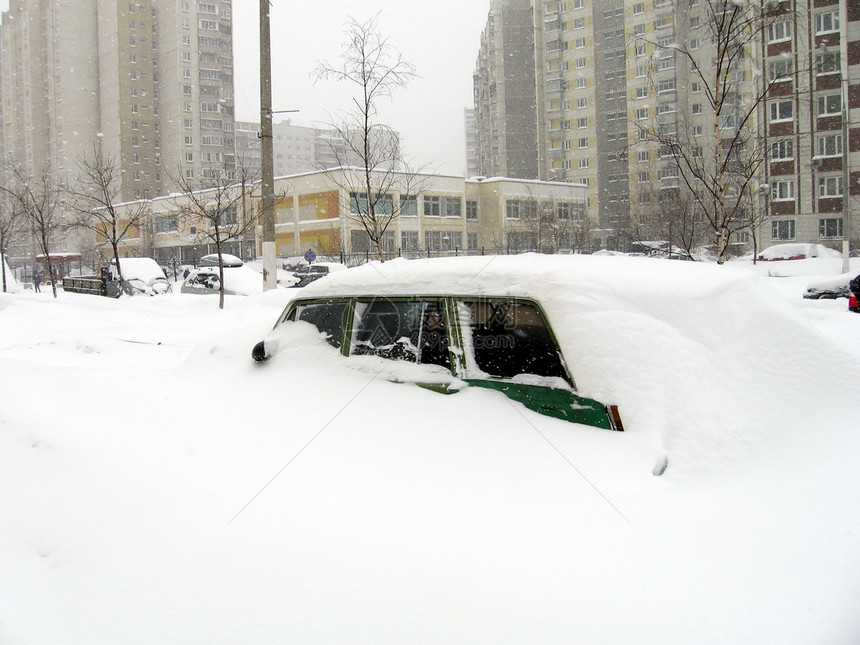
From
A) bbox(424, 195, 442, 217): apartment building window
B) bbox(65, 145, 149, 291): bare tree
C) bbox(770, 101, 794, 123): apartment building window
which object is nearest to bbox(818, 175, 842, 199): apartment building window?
bbox(770, 101, 794, 123): apartment building window

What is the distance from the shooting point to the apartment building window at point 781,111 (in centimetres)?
4327

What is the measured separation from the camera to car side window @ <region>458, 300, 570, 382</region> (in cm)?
301

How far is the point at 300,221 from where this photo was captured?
187 feet

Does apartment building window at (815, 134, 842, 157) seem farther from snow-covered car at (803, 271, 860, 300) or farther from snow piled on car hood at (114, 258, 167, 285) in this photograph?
snow piled on car hood at (114, 258, 167, 285)

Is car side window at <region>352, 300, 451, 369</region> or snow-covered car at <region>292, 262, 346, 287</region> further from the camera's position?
snow-covered car at <region>292, 262, 346, 287</region>

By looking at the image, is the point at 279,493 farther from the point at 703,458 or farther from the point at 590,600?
the point at 703,458

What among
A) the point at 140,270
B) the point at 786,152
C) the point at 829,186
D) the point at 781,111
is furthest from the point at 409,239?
the point at 140,270

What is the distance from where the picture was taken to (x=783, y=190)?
44.1m

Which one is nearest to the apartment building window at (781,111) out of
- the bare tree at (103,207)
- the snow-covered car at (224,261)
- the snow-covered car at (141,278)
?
the snow-covered car at (224,261)

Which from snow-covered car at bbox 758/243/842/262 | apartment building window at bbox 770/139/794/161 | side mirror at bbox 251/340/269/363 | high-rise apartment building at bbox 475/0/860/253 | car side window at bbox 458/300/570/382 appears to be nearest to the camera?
car side window at bbox 458/300/570/382

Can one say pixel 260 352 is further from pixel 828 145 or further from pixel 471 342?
pixel 828 145

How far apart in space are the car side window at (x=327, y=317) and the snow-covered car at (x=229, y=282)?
1862 cm

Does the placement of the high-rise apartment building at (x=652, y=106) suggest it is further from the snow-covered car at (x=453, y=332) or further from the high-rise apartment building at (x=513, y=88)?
the snow-covered car at (x=453, y=332)

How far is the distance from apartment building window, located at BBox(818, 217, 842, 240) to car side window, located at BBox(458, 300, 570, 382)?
48515mm
